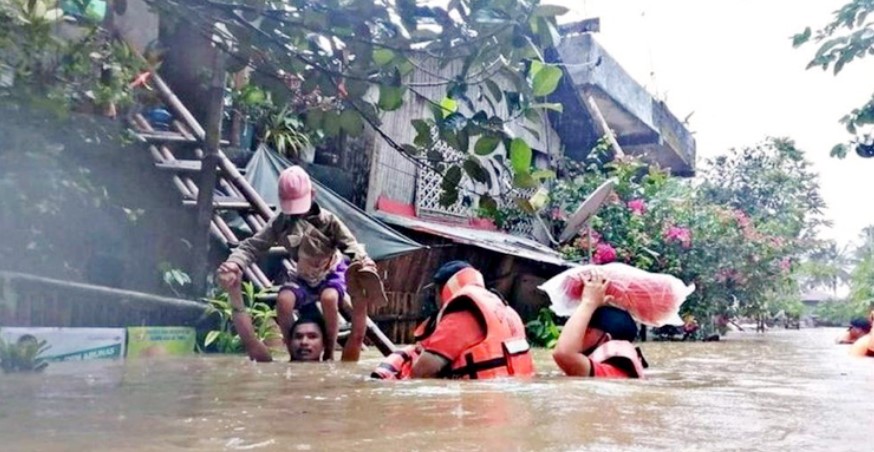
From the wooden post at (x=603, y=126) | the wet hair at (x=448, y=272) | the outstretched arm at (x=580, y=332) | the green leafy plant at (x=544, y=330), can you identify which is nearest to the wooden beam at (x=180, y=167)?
the wet hair at (x=448, y=272)

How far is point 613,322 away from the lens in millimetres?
4062

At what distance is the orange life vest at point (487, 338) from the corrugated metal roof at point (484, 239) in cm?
582

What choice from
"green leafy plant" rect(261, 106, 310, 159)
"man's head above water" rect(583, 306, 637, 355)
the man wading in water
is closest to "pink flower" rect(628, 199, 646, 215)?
"green leafy plant" rect(261, 106, 310, 159)

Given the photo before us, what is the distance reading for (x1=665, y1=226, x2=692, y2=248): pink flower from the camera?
12.8 m

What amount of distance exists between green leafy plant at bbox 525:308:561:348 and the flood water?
6.44 meters

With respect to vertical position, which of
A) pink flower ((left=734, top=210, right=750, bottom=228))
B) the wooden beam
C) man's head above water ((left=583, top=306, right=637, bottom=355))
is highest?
pink flower ((left=734, top=210, right=750, bottom=228))

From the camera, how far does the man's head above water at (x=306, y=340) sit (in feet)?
16.9

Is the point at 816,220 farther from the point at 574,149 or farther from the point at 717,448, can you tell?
the point at 717,448

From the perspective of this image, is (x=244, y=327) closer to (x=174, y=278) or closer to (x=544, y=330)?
(x=174, y=278)

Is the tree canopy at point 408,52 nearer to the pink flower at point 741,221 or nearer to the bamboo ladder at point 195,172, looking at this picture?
the bamboo ladder at point 195,172

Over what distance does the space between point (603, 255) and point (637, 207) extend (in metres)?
1.47

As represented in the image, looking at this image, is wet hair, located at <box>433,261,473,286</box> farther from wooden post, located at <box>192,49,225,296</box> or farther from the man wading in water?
wooden post, located at <box>192,49,225,296</box>

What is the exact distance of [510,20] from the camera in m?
2.63

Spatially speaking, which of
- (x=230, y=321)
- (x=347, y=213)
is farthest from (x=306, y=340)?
(x=347, y=213)
